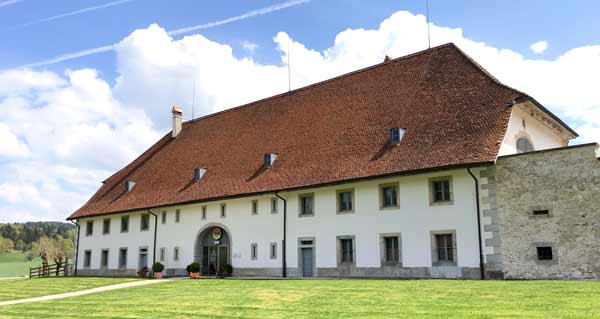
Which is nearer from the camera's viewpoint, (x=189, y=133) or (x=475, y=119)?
(x=475, y=119)

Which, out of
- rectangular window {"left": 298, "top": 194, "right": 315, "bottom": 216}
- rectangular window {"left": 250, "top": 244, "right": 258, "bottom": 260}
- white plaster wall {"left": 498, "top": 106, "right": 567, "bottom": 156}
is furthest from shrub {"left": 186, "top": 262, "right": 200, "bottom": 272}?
white plaster wall {"left": 498, "top": 106, "right": 567, "bottom": 156}

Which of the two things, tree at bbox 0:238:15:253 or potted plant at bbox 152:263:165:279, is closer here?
potted plant at bbox 152:263:165:279

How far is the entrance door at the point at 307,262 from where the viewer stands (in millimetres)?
26375

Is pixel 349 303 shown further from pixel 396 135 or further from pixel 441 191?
pixel 396 135

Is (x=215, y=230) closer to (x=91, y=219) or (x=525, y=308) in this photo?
(x=91, y=219)

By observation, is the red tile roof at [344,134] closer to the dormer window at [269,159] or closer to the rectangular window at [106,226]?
the dormer window at [269,159]

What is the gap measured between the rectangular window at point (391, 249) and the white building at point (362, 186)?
5 centimetres

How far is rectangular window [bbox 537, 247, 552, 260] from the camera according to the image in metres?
19.7

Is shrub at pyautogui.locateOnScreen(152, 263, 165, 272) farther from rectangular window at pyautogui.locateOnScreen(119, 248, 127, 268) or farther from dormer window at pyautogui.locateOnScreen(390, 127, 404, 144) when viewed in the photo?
dormer window at pyautogui.locateOnScreen(390, 127, 404, 144)

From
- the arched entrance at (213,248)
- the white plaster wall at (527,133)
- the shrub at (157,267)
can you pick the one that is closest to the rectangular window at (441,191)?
the white plaster wall at (527,133)

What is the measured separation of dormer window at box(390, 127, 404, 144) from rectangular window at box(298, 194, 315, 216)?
4.73 meters

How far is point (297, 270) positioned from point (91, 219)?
66.3ft

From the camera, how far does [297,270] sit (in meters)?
26.6

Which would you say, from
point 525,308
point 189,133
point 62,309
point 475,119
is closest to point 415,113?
point 475,119
